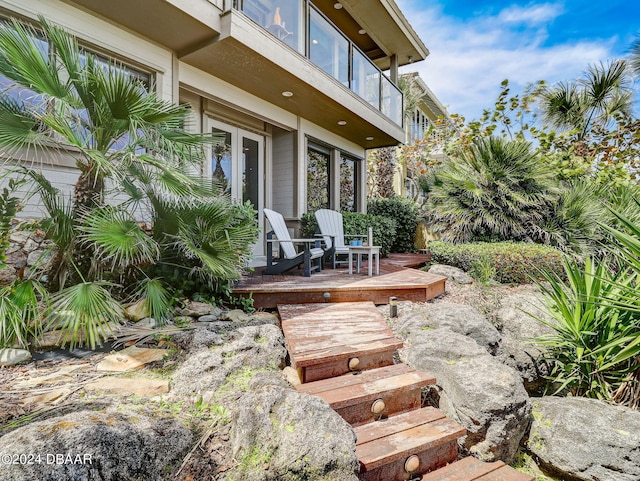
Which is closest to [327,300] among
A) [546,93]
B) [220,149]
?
[220,149]

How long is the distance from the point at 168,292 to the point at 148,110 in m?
1.76

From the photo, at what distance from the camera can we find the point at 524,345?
3.89 metres

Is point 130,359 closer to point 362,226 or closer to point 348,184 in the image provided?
point 362,226

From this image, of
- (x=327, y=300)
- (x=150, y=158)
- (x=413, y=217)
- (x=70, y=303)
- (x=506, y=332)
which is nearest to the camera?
(x=70, y=303)

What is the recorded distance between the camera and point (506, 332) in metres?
4.60

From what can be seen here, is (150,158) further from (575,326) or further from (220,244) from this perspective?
(575,326)

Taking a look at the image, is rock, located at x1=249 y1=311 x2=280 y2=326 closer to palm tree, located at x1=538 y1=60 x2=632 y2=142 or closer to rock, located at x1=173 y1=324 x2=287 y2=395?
rock, located at x1=173 y1=324 x2=287 y2=395

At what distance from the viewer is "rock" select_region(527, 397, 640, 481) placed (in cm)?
243

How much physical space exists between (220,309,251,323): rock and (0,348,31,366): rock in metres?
1.53

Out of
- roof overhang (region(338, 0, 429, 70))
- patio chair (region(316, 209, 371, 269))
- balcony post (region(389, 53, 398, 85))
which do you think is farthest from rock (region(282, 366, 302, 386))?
balcony post (region(389, 53, 398, 85))

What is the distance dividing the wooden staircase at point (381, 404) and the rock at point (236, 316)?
53cm

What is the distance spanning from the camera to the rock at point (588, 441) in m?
2.43

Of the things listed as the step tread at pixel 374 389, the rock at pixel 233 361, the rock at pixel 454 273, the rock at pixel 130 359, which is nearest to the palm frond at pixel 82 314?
the rock at pixel 130 359

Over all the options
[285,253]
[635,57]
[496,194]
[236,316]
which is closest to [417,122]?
[635,57]
